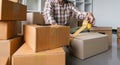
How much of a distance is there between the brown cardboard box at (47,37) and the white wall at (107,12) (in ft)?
10.4

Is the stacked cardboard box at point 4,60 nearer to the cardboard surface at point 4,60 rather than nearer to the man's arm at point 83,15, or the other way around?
the cardboard surface at point 4,60

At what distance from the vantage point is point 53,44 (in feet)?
3.34

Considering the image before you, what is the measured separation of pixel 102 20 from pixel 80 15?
8.14 feet

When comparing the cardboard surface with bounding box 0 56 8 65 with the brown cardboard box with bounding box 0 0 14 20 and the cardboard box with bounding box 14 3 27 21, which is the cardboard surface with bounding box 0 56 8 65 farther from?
the cardboard box with bounding box 14 3 27 21

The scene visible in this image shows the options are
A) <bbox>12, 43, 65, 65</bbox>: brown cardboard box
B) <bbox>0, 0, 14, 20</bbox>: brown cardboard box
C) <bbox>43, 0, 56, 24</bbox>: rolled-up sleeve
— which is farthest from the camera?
<bbox>43, 0, 56, 24</bbox>: rolled-up sleeve

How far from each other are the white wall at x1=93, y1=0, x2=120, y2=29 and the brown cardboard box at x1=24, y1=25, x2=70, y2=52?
3.17 metres

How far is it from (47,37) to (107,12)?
3.46 m

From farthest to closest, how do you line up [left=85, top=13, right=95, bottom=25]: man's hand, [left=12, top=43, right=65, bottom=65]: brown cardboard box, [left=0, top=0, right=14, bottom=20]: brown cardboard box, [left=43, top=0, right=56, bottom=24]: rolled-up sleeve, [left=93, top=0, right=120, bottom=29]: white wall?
[left=93, top=0, right=120, bottom=29]: white wall, [left=43, top=0, right=56, bottom=24]: rolled-up sleeve, [left=85, top=13, right=95, bottom=25]: man's hand, [left=0, top=0, right=14, bottom=20]: brown cardboard box, [left=12, top=43, right=65, bottom=65]: brown cardboard box

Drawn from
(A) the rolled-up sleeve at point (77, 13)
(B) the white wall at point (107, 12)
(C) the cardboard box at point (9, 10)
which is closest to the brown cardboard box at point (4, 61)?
(C) the cardboard box at point (9, 10)

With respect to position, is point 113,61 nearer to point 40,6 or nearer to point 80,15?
point 80,15

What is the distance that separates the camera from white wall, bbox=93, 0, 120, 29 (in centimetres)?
401

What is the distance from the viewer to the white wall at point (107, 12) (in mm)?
4008

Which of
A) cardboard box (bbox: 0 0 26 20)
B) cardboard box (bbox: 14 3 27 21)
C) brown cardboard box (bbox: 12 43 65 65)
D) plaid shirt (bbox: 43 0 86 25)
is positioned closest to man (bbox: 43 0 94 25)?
plaid shirt (bbox: 43 0 86 25)

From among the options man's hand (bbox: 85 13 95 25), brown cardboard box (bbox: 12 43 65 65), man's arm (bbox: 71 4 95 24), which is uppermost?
man's arm (bbox: 71 4 95 24)
